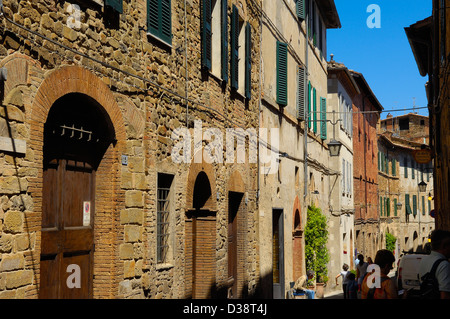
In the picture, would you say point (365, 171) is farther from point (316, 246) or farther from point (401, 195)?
point (316, 246)

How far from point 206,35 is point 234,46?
1.71 m

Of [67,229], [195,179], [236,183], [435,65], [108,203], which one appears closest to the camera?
[67,229]

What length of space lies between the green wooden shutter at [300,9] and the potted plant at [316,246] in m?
6.00

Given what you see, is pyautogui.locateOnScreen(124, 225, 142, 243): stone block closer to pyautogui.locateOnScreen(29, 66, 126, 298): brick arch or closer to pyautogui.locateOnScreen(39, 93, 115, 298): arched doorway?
pyautogui.locateOnScreen(29, 66, 126, 298): brick arch

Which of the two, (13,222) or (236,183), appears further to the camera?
(236,183)

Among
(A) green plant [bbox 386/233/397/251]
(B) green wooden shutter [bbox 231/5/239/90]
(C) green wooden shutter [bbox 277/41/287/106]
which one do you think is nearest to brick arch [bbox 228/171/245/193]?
(B) green wooden shutter [bbox 231/5/239/90]

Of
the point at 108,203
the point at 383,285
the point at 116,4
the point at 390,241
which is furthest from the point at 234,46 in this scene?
the point at 390,241

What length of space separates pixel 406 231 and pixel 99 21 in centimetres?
4594

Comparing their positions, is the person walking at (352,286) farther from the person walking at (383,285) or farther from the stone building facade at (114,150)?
the person walking at (383,285)

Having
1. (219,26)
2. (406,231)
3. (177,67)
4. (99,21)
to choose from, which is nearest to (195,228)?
(177,67)

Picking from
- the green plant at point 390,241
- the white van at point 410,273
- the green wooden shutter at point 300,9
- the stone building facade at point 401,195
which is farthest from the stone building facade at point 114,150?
the green plant at point 390,241

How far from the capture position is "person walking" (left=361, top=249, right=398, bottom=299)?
585cm

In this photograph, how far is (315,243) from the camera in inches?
787
